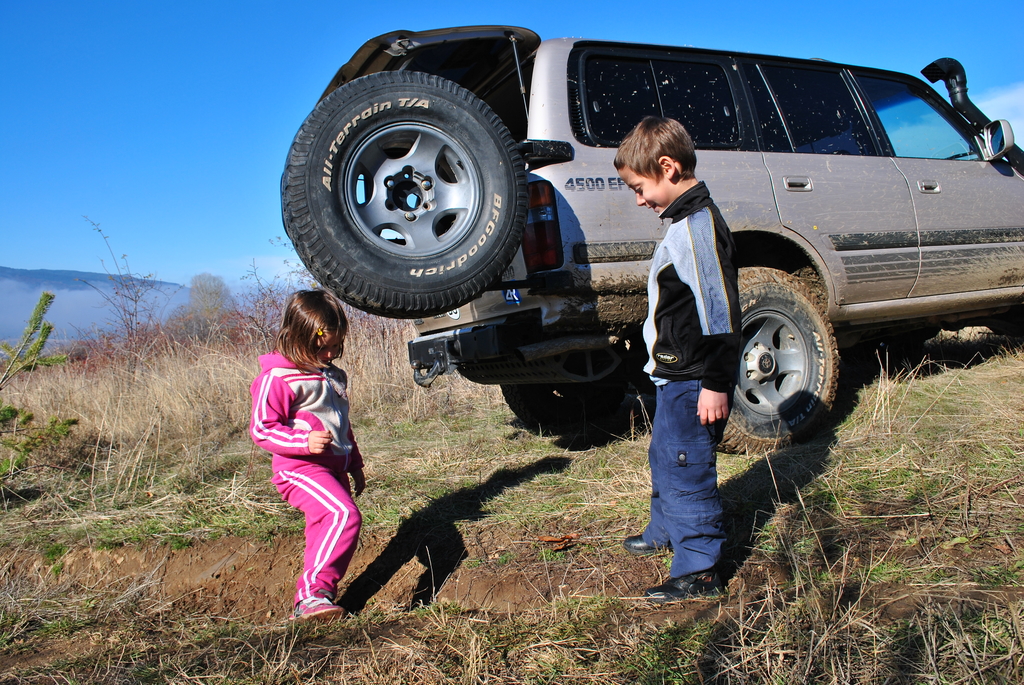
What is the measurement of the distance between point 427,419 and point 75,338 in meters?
5.70

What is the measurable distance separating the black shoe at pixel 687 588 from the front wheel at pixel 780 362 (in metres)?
1.21

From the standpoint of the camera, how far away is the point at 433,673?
155 centimetres

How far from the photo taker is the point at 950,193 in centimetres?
398

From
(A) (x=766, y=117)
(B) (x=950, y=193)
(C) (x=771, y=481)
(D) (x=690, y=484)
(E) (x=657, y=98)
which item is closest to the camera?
(D) (x=690, y=484)

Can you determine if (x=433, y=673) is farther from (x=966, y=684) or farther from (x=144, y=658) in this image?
(x=966, y=684)

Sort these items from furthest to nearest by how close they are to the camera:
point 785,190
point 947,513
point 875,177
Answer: point 875,177, point 785,190, point 947,513

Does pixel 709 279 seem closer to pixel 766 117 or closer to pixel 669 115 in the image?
pixel 669 115

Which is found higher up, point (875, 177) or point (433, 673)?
point (875, 177)

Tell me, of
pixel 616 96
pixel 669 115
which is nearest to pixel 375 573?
pixel 616 96

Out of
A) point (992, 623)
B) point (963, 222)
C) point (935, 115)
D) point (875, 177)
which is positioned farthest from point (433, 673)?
point (935, 115)

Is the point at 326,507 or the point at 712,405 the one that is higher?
the point at 712,405

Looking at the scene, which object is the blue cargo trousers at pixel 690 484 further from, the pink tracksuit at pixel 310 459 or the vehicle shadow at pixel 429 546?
the pink tracksuit at pixel 310 459

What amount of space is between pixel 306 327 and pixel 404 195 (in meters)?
0.74

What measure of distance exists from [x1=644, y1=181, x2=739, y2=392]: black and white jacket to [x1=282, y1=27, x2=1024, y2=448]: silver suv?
2.58 feet
